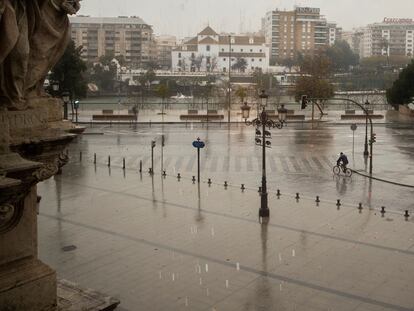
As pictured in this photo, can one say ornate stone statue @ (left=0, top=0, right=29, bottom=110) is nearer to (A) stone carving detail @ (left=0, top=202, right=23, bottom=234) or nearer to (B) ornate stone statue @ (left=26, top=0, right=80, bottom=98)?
(B) ornate stone statue @ (left=26, top=0, right=80, bottom=98)

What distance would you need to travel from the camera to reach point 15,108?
8.33 m

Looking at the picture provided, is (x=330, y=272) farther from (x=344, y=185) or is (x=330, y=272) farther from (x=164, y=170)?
(x=164, y=170)

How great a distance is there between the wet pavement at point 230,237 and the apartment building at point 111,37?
13344cm

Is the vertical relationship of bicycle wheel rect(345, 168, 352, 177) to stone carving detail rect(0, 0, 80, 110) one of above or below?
below

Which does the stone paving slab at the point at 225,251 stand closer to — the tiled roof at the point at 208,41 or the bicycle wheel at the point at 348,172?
the bicycle wheel at the point at 348,172

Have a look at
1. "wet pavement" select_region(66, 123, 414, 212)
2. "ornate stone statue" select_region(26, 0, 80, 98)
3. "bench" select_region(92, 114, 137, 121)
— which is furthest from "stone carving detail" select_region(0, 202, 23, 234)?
"bench" select_region(92, 114, 137, 121)

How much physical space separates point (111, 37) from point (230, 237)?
492ft

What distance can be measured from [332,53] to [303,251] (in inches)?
5663

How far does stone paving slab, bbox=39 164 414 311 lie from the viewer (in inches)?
466

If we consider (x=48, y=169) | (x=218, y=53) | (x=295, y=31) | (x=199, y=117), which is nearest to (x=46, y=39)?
(x=48, y=169)

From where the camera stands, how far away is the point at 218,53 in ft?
534

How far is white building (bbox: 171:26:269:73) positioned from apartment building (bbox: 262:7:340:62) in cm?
1577

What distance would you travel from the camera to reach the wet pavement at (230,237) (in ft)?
39.4

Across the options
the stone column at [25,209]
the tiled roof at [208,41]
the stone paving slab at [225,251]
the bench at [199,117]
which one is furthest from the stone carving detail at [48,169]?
the tiled roof at [208,41]
